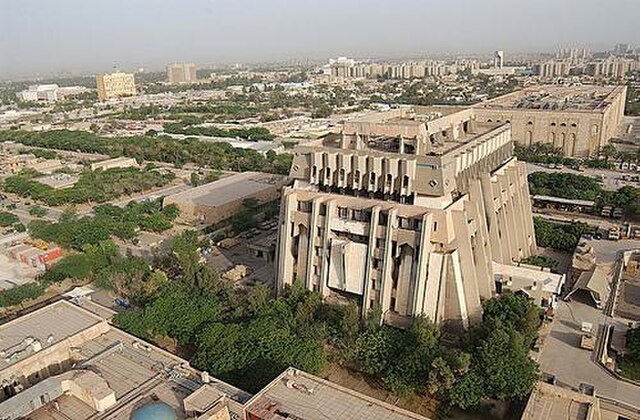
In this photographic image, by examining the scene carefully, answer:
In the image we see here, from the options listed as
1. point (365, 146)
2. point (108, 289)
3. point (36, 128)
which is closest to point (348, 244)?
point (365, 146)

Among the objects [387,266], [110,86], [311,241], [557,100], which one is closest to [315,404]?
[387,266]

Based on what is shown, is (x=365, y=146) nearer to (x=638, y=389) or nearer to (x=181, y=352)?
(x=181, y=352)

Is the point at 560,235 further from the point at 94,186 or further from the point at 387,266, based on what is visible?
the point at 94,186

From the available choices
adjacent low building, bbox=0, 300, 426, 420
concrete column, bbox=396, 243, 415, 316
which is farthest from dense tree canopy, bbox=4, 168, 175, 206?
concrete column, bbox=396, 243, 415, 316

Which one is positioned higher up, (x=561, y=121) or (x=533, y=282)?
(x=561, y=121)

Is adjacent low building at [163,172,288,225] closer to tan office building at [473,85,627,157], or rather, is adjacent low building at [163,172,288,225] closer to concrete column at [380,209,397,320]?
concrete column at [380,209,397,320]
